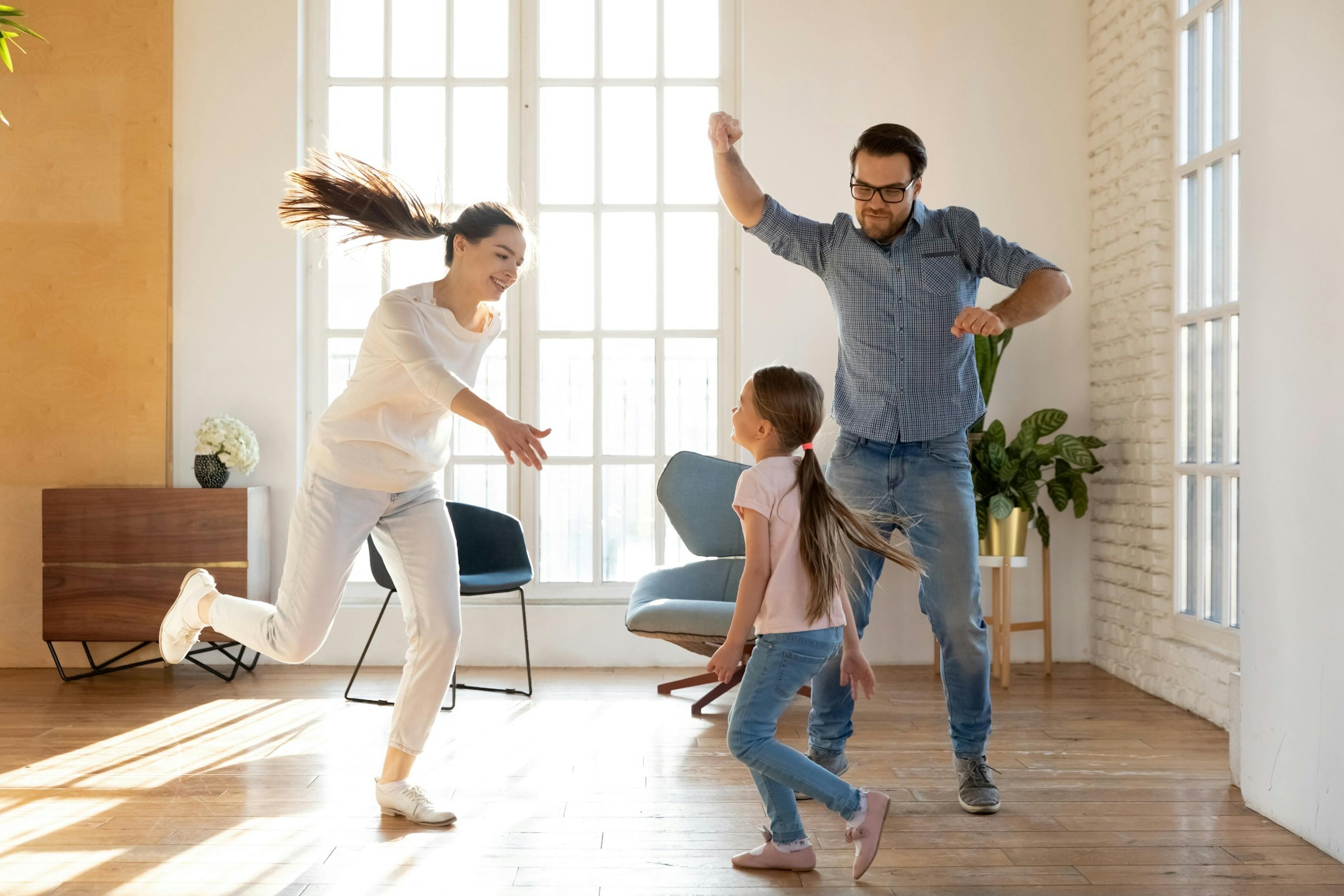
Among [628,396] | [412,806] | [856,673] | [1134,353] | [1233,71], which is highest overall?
[1233,71]

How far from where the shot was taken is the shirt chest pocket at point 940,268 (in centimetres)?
263

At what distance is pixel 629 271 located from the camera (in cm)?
495

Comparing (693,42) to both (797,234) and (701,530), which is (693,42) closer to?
(701,530)

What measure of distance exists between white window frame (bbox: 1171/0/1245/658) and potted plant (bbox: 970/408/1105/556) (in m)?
0.39

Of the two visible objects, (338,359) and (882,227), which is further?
(338,359)

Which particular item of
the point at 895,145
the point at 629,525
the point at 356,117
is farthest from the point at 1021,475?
the point at 356,117

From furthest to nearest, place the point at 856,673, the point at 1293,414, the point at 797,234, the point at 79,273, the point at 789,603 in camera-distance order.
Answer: the point at 79,273, the point at 797,234, the point at 1293,414, the point at 856,673, the point at 789,603

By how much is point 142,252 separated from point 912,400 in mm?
3669

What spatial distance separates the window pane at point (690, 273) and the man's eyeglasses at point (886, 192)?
233 centimetres

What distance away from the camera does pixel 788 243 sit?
278 cm

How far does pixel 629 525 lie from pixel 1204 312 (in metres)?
2.49

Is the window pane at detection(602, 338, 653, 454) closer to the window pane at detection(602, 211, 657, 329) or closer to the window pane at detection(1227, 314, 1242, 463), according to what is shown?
the window pane at detection(602, 211, 657, 329)

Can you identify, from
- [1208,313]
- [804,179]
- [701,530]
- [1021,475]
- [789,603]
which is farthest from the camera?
[804,179]

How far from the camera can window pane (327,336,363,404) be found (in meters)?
4.93
